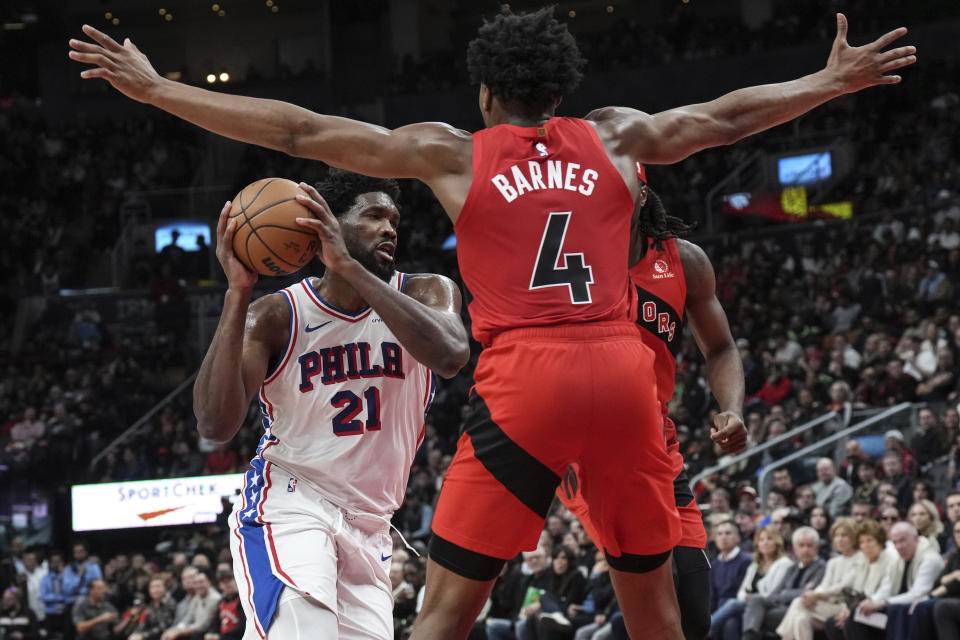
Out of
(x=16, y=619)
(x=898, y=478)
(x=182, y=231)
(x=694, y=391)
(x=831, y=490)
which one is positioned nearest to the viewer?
(x=898, y=478)

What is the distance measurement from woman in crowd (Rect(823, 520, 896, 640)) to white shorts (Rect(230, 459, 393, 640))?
6036 mm

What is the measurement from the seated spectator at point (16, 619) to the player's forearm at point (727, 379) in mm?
13052

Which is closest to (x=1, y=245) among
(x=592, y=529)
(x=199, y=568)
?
(x=199, y=568)

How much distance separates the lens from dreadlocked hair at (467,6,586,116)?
3.61 meters

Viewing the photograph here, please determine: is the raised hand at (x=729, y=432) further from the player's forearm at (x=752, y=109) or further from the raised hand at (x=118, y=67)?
the raised hand at (x=118, y=67)

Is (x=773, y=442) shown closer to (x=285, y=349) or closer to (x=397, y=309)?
(x=285, y=349)

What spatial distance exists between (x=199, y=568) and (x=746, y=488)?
627cm

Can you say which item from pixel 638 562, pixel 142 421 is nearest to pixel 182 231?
pixel 142 421

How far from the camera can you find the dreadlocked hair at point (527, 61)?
3.61 meters

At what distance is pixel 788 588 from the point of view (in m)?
9.84

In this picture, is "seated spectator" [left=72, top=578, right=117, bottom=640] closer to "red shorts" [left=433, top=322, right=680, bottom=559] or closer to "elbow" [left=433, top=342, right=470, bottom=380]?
"elbow" [left=433, top=342, right=470, bottom=380]

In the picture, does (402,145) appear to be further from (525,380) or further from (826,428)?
(826,428)

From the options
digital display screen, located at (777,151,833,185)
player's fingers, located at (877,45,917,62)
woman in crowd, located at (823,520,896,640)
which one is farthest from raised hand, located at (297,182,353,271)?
digital display screen, located at (777,151,833,185)

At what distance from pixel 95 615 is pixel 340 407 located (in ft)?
39.7
